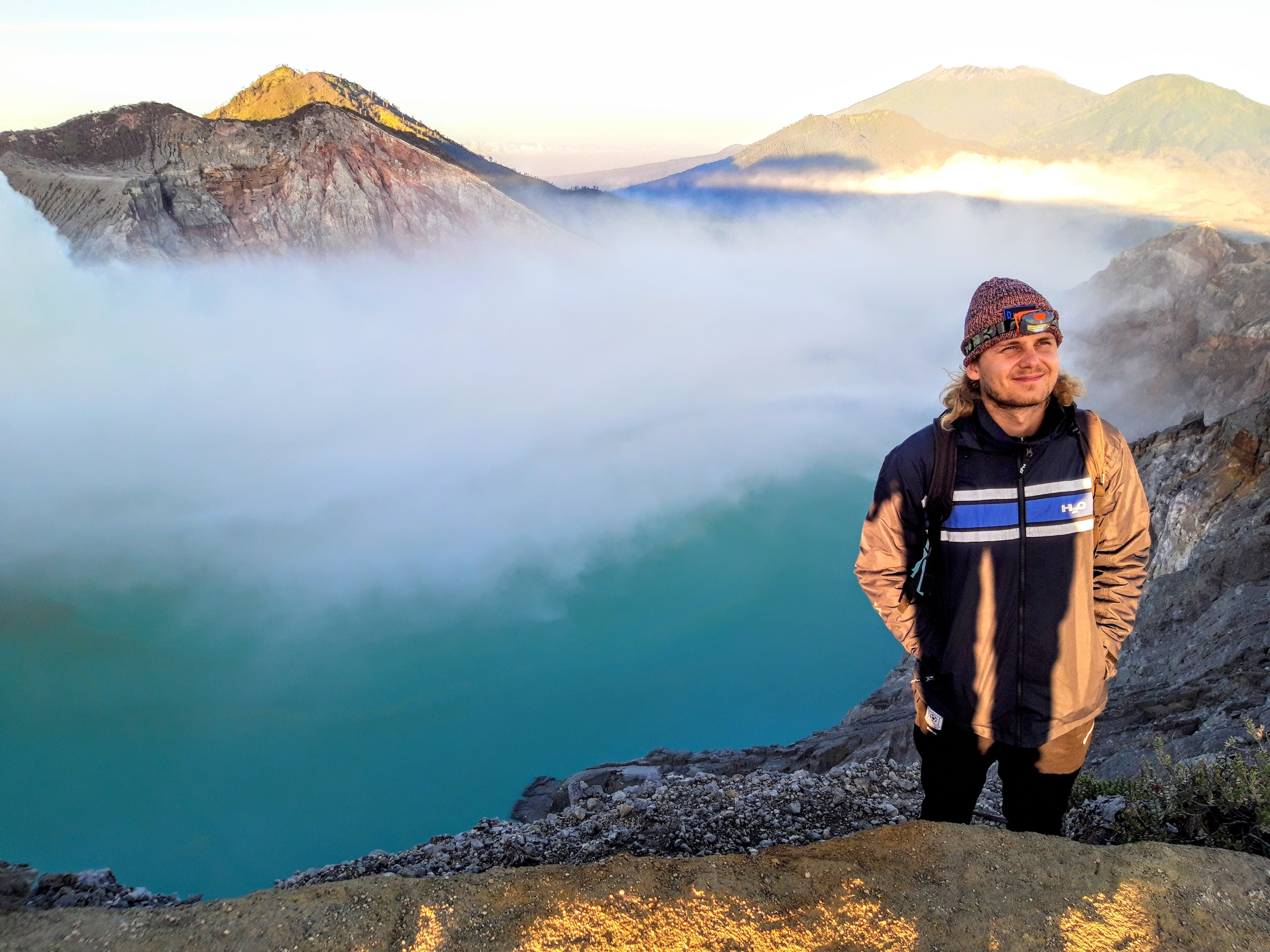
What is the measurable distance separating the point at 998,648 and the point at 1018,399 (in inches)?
35.8

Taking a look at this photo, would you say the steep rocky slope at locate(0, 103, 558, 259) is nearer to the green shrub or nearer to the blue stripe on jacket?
the blue stripe on jacket

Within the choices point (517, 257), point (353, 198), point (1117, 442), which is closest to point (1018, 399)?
point (1117, 442)

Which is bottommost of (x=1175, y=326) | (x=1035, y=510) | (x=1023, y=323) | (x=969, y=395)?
(x=1175, y=326)

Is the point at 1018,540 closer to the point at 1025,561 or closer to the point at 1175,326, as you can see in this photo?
the point at 1025,561

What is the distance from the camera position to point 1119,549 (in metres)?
2.88

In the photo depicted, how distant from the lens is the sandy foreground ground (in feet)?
8.39

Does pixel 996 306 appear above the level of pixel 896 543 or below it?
above

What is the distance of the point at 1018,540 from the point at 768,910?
157cm

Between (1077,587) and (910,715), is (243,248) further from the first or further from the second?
(1077,587)

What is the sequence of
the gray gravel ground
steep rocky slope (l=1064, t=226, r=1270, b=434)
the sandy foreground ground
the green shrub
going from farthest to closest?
steep rocky slope (l=1064, t=226, r=1270, b=434) → the gray gravel ground → the green shrub → the sandy foreground ground

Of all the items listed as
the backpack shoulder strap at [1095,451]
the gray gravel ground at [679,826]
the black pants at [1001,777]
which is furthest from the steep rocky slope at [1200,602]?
the backpack shoulder strap at [1095,451]

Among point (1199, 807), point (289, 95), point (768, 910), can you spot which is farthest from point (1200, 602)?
point (289, 95)

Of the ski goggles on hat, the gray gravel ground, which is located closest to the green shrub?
the gray gravel ground

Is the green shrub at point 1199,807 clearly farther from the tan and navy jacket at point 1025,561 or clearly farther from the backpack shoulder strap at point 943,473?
the backpack shoulder strap at point 943,473
